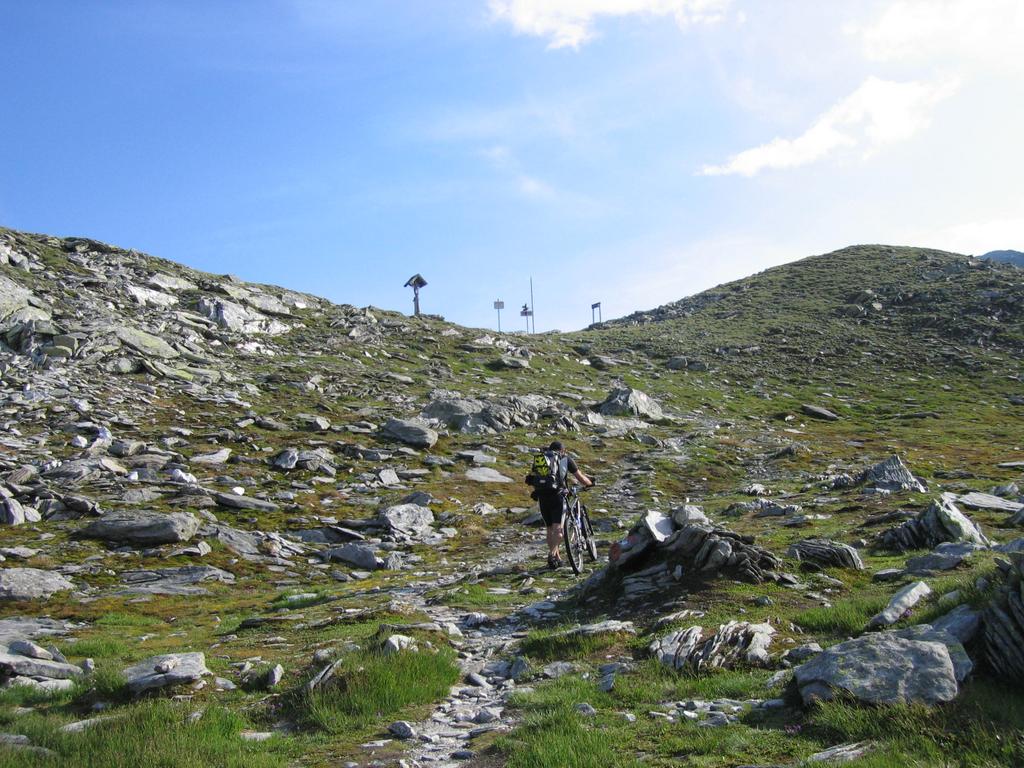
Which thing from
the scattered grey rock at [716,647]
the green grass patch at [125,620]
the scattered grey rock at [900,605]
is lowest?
the green grass patch at [125,620]

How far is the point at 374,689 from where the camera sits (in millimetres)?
7520

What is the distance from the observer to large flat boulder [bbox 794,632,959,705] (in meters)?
5.85

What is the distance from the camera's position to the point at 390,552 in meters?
19.0

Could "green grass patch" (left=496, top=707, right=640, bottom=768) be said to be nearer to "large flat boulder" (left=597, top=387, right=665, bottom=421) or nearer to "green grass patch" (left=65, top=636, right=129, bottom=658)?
"green grass patch" (left=65, top=636, right=129, bottom=658)

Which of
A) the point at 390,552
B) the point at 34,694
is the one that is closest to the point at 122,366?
the point at 390,552

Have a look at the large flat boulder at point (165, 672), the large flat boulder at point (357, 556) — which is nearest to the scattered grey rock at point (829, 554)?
the large flat boulder at point (165, 672)

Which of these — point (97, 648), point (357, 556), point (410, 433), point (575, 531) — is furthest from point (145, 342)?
point (575, 531)

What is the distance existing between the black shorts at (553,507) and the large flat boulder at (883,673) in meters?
8.30

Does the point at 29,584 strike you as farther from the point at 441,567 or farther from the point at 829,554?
the point at 829,554

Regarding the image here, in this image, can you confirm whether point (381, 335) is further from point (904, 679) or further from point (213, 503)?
point (904, 679)

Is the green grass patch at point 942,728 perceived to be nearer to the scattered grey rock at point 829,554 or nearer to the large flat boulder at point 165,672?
→ the scattered grey rock at point 829,554

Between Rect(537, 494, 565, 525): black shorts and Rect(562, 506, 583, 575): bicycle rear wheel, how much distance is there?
0.59 ft

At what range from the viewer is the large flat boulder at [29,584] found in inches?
519

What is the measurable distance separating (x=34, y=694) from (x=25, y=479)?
14953 mm
